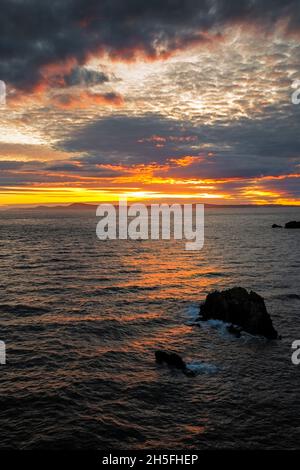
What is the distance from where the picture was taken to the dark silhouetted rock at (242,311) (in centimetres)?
3425

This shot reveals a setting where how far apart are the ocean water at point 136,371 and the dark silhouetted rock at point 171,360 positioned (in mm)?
705

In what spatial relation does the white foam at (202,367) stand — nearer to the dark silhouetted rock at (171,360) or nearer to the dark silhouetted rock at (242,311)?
the dark silhouetted rock at (171,360)

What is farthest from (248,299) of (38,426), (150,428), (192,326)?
(38,426)

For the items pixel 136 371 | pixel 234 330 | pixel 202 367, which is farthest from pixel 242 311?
pixel 136 371

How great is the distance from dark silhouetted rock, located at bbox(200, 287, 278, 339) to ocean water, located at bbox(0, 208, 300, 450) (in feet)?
4.40

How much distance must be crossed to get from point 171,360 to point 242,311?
1116cm

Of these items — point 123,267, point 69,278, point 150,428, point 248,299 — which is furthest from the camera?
point 123,267

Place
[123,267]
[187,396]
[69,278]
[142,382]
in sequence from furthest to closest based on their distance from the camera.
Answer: [123,267]
[69,278]
[142,382]
[187,396]

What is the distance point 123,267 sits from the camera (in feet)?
227

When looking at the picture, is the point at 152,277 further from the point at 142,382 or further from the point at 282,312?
the point at 142,382

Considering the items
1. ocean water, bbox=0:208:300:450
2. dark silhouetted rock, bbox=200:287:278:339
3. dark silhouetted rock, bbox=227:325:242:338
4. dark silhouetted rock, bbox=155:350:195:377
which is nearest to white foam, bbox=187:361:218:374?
ocean water, bbox=0:208:300:450

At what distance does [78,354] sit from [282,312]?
75.7ft

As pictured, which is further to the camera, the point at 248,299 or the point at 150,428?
the point at 248,299

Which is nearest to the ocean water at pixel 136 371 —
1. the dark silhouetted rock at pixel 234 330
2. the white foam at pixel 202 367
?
the white foam at pixel 202 367
